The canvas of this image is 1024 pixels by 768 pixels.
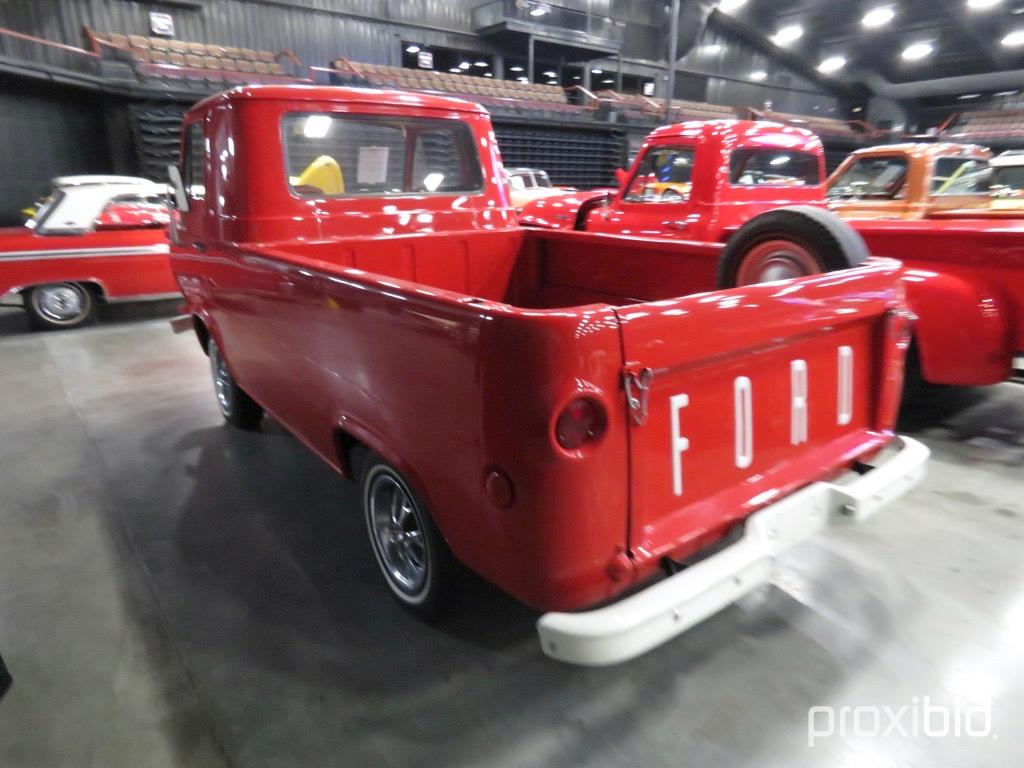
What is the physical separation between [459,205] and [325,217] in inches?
30.7

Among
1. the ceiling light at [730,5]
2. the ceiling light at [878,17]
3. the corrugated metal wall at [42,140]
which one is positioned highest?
the ceiling light at [730,5]

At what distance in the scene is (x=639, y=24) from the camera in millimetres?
27469

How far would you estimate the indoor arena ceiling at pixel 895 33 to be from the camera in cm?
2602

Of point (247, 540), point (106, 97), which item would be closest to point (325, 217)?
point (247, 540)

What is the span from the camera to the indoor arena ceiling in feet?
85.4

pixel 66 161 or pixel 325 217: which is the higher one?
pixel 66 161

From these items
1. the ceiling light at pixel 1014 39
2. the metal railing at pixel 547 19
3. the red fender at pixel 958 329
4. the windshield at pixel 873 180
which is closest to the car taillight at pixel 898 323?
the red fender at pixel 958 329

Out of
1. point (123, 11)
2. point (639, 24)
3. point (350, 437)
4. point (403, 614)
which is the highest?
point (639, 24)

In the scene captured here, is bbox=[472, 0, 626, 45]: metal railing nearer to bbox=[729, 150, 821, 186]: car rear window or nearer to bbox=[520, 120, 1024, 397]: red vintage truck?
bbox=[520, 120, 1024, 397]: red vintage truck

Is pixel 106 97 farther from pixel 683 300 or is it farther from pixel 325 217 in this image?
pixel 683 300

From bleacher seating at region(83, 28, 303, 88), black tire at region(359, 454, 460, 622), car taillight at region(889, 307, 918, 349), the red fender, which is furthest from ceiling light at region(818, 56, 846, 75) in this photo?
black tire at region(359, 454, 460, 622)

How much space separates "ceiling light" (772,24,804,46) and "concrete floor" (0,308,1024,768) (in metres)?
33.7

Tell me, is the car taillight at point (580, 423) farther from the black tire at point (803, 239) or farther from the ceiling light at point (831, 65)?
the ceiling light at point (831, 65)

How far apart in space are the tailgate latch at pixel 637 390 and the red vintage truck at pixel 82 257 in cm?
674
